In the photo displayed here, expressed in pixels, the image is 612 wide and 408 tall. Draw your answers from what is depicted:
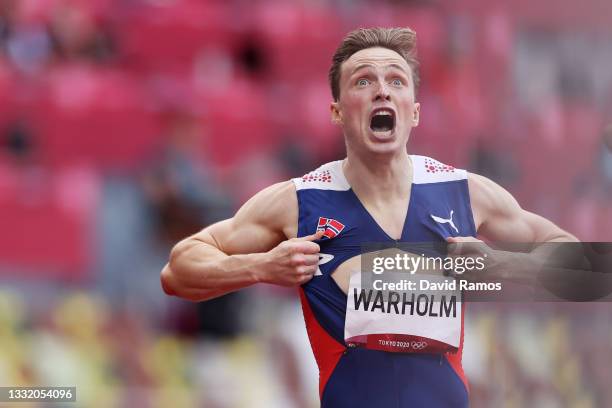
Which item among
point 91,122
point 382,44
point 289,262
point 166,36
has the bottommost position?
point 289,262

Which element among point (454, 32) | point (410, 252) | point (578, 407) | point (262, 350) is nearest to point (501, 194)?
point (410, 252)

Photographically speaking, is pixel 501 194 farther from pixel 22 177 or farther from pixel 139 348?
pixel 22 177

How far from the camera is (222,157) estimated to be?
10.6m

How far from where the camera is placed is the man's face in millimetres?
4492

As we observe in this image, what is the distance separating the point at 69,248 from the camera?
9031 mm

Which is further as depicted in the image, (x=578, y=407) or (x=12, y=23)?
(x=12, y=23)

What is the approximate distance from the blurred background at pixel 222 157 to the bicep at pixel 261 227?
1.25 metres

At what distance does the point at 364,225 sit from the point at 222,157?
6.17 m

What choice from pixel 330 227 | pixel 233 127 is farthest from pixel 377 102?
pixel 233 127

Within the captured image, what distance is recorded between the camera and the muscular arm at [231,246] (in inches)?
179

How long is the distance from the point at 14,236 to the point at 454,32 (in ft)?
18.8

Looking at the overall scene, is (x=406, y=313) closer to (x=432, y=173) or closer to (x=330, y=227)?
(x=330, y=227)

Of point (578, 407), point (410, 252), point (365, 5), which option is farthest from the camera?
point (365, 5)

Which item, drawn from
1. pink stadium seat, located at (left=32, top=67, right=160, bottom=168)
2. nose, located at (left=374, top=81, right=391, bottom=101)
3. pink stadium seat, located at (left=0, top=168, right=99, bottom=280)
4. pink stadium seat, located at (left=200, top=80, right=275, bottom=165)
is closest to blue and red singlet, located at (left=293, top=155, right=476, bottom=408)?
nose, located at (left=374, top=81, right=391, bottom=101)
